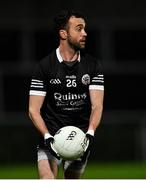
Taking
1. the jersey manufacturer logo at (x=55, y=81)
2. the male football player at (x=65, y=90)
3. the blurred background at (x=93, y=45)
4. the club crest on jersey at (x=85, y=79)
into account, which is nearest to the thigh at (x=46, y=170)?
the male football player at (x=65, y=90)

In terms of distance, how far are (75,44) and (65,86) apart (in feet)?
1.62

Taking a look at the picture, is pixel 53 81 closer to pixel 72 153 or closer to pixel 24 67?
pixel 72 153

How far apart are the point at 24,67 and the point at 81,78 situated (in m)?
12.1

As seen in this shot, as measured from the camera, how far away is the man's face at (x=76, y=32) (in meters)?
11.5

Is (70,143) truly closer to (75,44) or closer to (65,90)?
(65,90)

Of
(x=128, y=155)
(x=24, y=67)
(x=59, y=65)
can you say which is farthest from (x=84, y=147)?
(x=24, y=67)

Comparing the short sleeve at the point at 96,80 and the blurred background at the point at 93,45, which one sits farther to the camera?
the blurred background at the point at 93,45

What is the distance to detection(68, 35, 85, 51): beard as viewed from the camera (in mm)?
11523

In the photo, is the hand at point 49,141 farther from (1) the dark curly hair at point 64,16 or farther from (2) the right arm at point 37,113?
(1) the dark curly hair at point 64,16

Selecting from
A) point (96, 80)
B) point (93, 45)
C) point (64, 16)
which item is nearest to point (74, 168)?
point (96, 80)

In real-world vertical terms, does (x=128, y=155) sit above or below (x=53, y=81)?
below

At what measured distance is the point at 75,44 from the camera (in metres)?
11.6

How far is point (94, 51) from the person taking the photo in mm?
23797

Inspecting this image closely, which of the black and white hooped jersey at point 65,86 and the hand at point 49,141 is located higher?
the black and white hooped jersey at point 65,86
